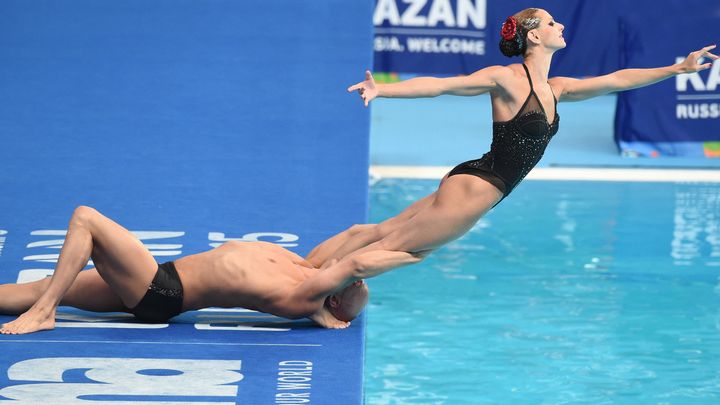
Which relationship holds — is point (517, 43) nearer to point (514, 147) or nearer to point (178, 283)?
point (514, 147)

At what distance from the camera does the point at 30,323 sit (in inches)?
182

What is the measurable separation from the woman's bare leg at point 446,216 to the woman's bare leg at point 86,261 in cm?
88

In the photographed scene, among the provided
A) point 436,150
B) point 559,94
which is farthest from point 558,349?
point 436,150

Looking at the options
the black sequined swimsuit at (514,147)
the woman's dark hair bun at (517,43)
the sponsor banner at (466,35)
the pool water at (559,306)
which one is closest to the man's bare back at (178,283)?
the black sequined swimsuit at (514,147)

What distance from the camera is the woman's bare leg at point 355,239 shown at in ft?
16.8

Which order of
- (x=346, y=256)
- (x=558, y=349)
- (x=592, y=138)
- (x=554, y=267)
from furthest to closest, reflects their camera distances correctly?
(x=592, y=138)
(x=554, y=267)
(x=558, y=349)
(x=346, y=256)

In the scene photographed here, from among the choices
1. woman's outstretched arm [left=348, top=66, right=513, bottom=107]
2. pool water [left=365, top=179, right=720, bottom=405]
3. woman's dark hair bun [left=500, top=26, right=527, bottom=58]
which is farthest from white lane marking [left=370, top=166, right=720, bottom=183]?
woman's outstretched arm [left=348, top=66, right=513, bottom=107]

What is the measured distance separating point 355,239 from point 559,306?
8.63ft

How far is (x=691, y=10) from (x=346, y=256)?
253 inches

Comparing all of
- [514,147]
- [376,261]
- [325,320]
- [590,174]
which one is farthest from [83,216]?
[590,174]

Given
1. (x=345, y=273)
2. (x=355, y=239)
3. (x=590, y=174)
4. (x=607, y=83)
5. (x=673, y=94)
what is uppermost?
(x=673, y=94)

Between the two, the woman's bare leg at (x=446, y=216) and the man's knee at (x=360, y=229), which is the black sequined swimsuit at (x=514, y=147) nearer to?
the woman's bare leg at (x=446, y=216)

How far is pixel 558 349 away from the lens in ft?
22.2

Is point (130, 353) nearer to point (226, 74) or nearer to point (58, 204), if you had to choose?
point (58, 204)
